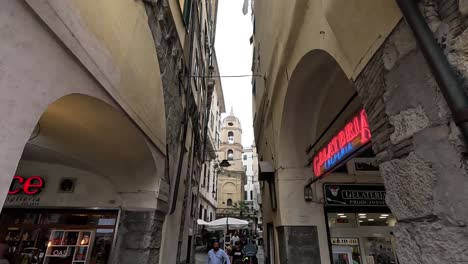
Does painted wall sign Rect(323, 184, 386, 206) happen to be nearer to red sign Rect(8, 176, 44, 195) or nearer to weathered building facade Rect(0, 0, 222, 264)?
weathered building facade Rect(0, 0, 222, 264)

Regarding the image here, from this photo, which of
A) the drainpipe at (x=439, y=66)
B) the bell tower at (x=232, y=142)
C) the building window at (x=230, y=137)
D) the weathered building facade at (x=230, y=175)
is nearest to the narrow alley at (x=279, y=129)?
the drainpipe at (x=439, y=66)

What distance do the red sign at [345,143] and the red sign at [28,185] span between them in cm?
610

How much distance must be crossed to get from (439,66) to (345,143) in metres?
1.96

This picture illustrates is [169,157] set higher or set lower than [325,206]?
higher

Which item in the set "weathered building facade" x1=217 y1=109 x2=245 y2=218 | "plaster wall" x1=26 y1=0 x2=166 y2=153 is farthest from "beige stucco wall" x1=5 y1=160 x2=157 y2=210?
"weathered building facade" x1=217 y1=109 x2=245 y2=218

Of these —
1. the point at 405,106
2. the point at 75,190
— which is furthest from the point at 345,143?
the point at 75,190

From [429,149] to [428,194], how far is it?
25 centimetres

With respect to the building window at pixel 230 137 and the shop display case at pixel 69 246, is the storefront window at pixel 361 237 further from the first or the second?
the building window at pixel 230 137

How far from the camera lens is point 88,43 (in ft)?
8.50

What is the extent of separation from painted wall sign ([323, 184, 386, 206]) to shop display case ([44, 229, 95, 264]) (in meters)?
5.29

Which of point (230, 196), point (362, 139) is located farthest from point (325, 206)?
point (230, 196)

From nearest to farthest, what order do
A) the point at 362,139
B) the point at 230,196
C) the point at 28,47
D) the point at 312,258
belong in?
the point at 28,47 → the point at 362,139 → the point at 312,258 → the point at 230,196

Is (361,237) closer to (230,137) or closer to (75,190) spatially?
(75,190)

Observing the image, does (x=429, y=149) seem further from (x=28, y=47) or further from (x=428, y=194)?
(x=28, y=47)
